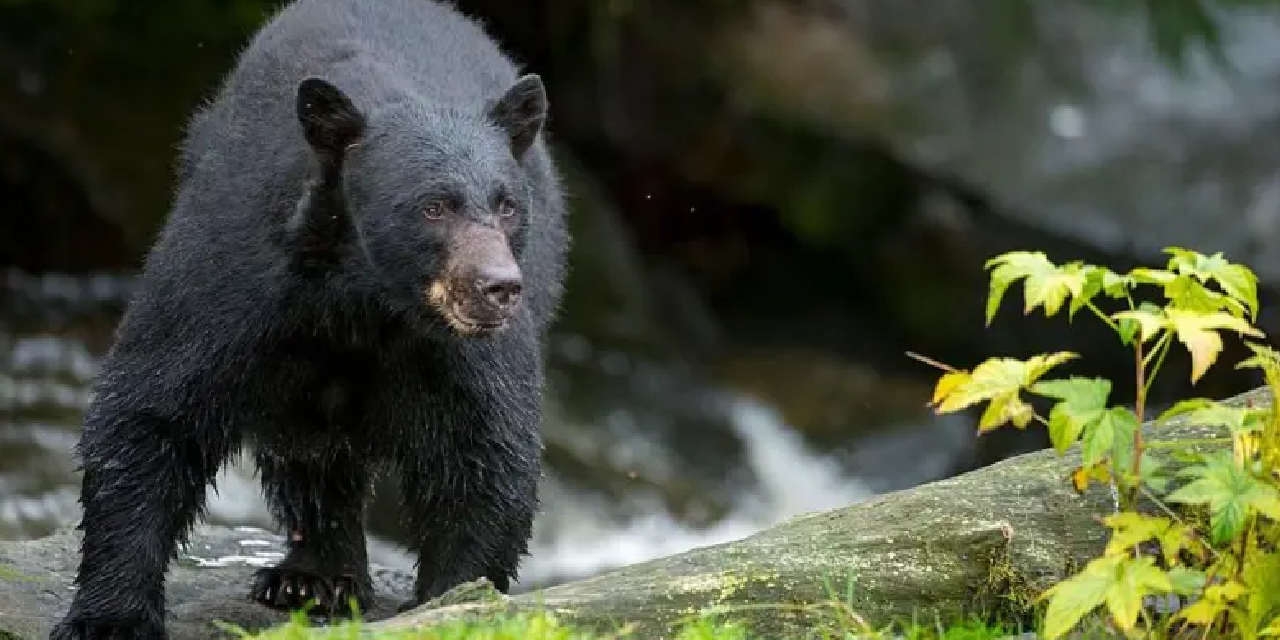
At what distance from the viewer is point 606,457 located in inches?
463

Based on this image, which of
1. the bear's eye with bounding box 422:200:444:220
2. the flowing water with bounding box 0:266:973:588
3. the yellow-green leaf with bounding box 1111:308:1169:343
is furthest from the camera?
the flowing water with bounding box 0:266:973:588

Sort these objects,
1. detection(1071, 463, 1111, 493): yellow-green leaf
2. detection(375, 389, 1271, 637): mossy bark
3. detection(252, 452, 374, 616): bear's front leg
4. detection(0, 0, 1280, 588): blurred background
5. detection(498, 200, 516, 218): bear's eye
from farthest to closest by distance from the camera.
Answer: detection(0, 0, 1280, 588): blurred background < detection(252, 452, 374, 616): bear's front leg < detection(498, 200, 516, 218): bear's eye < detection(375, 389, 1271, 637): mossy bark < detection(1071, 463, 1111, 493): yellow-green leaf

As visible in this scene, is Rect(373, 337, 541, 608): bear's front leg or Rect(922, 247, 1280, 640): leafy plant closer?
Rect(922, 247, 1280, 640): leafy plant

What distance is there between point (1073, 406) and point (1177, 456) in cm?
38

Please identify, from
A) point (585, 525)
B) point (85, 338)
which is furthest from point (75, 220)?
point (585, 525)

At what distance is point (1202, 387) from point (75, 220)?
8.63 meters

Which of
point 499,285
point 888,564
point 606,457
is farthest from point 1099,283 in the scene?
point 606,457

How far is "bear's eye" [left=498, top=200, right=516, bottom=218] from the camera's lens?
201 inches

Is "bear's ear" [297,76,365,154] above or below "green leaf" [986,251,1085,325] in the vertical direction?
above

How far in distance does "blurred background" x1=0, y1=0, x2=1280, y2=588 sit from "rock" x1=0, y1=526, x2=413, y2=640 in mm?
3036

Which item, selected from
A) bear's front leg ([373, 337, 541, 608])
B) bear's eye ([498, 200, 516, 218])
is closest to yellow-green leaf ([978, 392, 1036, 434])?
bear's eye ([498, 200, 516, 218])

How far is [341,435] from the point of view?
562 cm

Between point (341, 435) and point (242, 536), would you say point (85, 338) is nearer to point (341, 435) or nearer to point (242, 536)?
point (242, 536)

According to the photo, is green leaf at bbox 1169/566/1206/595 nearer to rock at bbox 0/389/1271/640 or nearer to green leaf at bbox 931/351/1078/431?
green leaf at bbox 931/351/1078/431
